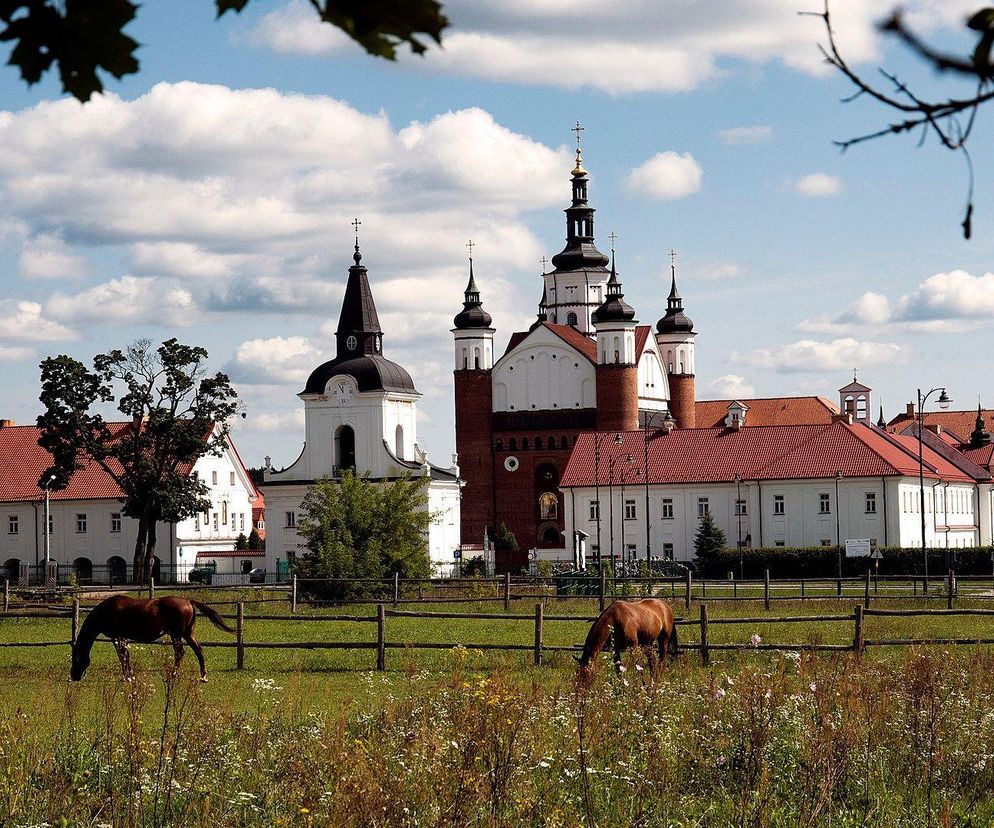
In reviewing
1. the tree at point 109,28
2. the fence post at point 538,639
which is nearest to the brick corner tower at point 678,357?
the fence post at point 538,639

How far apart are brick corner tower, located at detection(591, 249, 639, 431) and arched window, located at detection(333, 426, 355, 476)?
16.3 metres

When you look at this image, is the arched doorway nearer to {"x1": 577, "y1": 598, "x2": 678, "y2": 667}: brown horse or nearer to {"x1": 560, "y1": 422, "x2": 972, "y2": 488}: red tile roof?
{"x1": 560, "y1": 422, "x2": 972, "y2": 488}: red tile roof

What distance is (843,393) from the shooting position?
349ft

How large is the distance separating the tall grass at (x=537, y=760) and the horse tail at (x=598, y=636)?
332 cm

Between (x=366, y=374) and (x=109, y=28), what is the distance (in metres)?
74.1

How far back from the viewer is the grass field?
332 inches

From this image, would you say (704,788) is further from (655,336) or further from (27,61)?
(655,336)

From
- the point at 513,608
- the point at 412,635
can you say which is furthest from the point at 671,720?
the point at 513,608

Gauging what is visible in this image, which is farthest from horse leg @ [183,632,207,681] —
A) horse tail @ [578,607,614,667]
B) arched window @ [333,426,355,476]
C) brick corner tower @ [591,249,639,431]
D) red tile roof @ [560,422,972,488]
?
brick corner tower @ [591,249,639,431]

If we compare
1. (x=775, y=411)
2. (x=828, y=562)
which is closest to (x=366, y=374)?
(x=828, y=562)

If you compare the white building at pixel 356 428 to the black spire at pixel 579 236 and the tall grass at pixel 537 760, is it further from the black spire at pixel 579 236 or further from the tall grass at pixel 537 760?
the tall grass at pixel 537 760

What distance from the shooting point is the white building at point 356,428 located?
75688mm

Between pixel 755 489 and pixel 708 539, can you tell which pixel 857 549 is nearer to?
pixel 708 539

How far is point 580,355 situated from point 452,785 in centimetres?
8156
